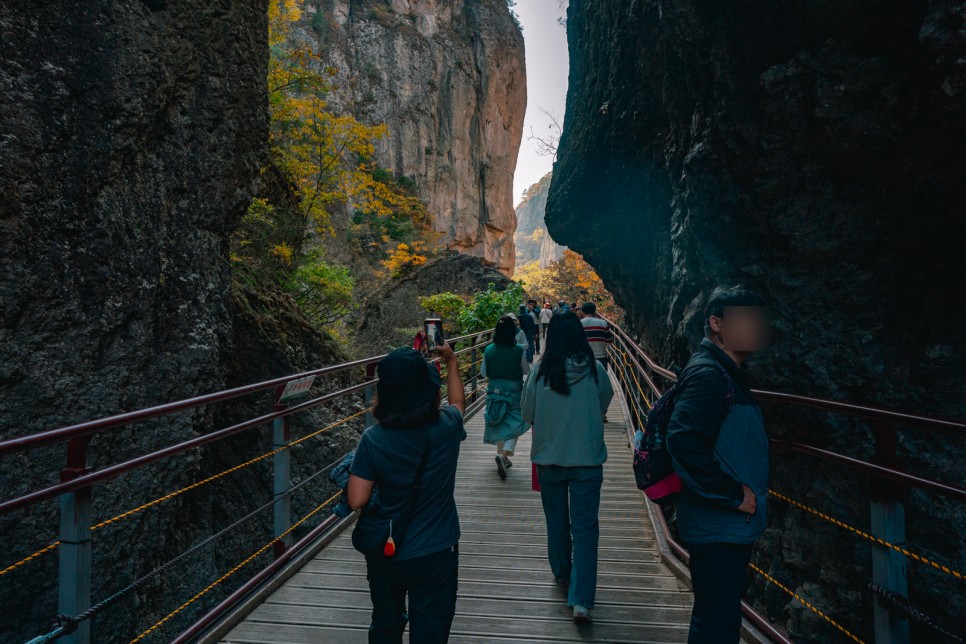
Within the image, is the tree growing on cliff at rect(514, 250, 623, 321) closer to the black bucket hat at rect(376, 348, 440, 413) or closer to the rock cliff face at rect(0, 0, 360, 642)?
the rock cliff face at rect(0, 0, 360, 642)

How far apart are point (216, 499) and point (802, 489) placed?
24.6ft

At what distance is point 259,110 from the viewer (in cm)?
770

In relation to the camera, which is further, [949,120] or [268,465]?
[268,465]

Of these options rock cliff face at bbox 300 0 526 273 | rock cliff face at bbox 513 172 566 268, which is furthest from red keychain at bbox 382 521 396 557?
rock cliff face at bbox 513 172 566 268

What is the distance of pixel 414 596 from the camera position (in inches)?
86.4

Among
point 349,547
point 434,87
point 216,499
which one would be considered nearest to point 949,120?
point 349,547

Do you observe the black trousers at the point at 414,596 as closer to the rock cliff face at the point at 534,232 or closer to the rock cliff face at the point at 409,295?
the rock cliff face at the point at 409,295

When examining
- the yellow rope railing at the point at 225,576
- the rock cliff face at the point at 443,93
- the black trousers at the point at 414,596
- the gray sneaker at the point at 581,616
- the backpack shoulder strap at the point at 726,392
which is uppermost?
the rock cliff face at the point at 443,93

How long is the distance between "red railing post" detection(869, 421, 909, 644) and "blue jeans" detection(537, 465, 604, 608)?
1353 millimetres

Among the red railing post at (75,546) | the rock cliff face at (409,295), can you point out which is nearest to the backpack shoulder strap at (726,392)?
the red railing post at (75,546)

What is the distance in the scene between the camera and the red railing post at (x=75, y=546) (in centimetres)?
214

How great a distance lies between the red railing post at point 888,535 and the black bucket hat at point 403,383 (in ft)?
6.20

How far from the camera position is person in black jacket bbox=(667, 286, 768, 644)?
2.01 meters

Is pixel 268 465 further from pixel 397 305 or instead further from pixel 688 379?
pixel 397 305
